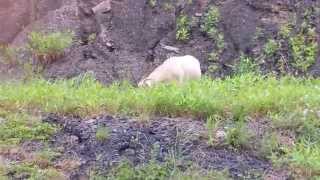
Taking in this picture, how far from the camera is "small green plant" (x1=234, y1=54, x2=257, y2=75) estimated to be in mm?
10734

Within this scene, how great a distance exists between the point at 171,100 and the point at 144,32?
5.04 meters

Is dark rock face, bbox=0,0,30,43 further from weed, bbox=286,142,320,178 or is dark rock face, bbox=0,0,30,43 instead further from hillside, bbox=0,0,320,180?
weed, bbox=286,142,320,178

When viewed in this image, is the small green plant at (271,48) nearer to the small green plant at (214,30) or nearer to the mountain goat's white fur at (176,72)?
the small green plant at (214,30)

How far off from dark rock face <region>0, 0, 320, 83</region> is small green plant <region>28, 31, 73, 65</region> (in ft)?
0.44

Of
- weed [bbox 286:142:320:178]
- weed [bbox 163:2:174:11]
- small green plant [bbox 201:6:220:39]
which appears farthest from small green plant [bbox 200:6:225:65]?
weed [bbox 286:142:320:178]

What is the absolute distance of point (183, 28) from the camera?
11.7m

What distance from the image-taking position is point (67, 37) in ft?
38.3

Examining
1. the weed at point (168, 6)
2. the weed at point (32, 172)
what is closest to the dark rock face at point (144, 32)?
the weed at point (168, 6)

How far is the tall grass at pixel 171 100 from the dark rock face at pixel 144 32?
10.3ft

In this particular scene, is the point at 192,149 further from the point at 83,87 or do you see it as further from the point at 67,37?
the point at 67,37

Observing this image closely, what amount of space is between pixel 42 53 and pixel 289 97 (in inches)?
212

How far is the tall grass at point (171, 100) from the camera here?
693 cm

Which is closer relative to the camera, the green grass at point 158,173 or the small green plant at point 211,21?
the green grass at point 158,173

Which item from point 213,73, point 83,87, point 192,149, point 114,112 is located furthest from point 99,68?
point 192,149
